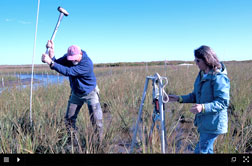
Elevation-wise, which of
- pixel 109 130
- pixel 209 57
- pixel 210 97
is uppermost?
pixel 209 57

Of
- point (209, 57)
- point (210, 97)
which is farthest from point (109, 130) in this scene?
point (209, 57)

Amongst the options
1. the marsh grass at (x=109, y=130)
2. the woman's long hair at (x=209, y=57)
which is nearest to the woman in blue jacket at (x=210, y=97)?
the woman's long hair at (x=209, y=57)

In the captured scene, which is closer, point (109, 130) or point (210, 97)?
point (210, 97)

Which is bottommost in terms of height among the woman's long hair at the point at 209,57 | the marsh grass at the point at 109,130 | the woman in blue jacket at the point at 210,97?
the marsh grass at the point at 109,130

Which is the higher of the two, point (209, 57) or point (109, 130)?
point (209, 57)

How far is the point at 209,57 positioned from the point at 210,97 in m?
0.40

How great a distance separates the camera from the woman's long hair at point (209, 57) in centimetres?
158

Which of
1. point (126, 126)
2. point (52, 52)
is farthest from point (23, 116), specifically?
point (126, 126)

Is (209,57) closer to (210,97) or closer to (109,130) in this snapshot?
(210,97)

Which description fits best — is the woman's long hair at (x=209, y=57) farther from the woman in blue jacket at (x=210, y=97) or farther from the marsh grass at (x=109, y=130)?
the marsh grass at (x=109, y=130)

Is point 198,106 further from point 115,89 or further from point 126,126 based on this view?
point 115,89

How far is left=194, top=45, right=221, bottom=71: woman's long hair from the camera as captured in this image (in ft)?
5.19

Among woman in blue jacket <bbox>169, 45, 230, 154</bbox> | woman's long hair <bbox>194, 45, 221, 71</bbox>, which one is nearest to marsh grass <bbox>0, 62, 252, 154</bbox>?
woman in blue jacket <bbox>169, 45, 230, 154</bbox>

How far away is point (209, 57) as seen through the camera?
158 centimetres
